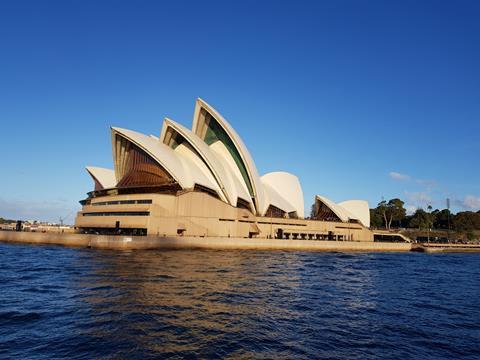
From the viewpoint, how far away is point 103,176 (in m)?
72.9

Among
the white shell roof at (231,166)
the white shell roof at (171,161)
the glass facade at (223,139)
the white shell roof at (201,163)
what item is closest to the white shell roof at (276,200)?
the white shell roof at (201,163)

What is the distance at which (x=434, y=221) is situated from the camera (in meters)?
136

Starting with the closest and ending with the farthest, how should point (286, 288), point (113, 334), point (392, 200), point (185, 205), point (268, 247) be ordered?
1. point (113, 334)
2. point (286, 288)
3. point (185, 205)
4. point (268, 247)
5. point (392, 200)

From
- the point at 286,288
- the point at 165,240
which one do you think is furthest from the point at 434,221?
the point at 286,288

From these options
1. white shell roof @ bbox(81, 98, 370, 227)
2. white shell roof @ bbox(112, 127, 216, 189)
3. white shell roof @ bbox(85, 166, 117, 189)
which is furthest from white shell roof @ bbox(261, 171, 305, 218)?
white shell roof @ bbox(85, 166, 117, 189)

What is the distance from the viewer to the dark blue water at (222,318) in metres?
10.3

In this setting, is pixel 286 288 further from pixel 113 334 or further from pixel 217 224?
pixel 217 224

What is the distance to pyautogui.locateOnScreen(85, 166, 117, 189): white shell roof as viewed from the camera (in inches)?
2825

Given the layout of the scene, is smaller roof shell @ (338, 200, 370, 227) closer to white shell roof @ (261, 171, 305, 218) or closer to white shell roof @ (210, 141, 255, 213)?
white shell roof @ (261, 171, 305, 218)

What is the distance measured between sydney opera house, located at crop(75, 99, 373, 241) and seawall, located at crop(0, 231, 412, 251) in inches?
150

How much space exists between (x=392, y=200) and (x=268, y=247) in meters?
87.2

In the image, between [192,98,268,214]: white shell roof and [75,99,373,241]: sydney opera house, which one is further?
[192,98,268,214]: white shell roof

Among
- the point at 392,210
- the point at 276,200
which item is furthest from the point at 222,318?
the point at 392,210

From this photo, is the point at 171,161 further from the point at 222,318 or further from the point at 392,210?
the point at 392,210
